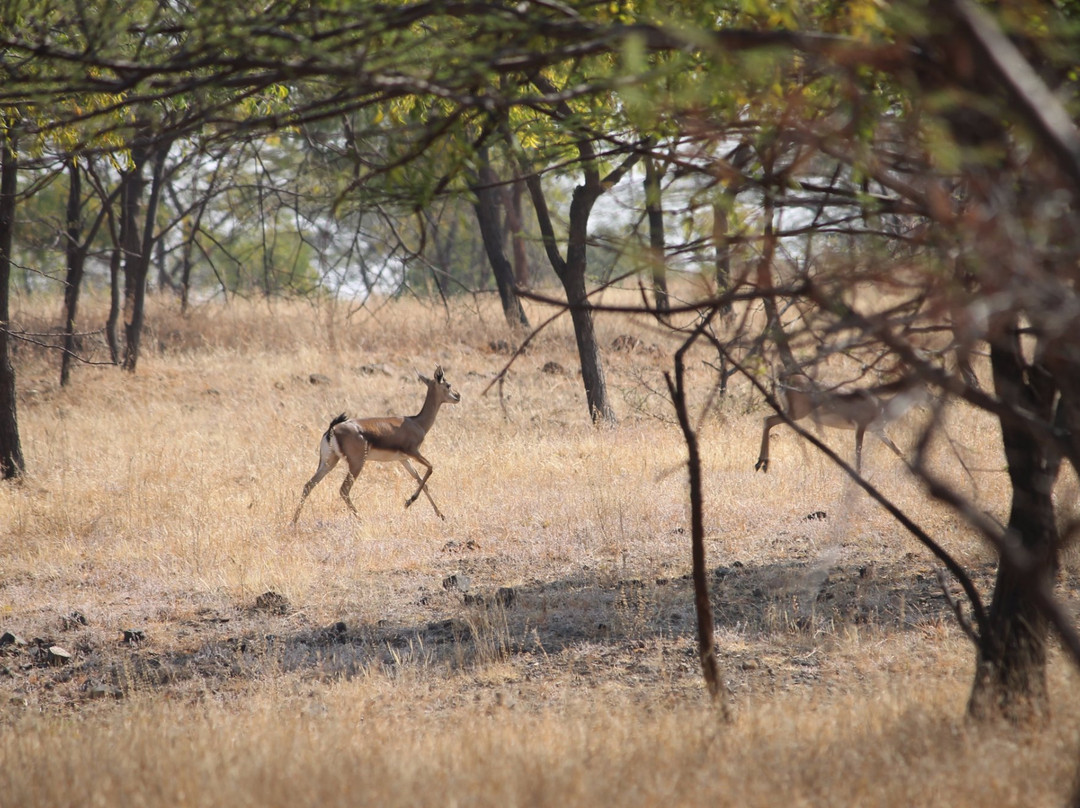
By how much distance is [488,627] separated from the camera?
6875 millimetres

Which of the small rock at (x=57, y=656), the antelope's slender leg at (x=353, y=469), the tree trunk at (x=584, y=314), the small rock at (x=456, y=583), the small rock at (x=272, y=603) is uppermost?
the tree trunk at (x=584, y=314)

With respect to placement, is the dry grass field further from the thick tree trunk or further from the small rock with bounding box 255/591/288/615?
the thick tree trunk

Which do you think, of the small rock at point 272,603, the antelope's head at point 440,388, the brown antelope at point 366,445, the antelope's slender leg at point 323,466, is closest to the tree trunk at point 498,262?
the antelope's head at point 440,388

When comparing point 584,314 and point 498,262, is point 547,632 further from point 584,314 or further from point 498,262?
point 498,262

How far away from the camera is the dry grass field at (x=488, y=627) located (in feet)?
12.6

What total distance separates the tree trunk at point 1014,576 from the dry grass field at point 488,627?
16cm

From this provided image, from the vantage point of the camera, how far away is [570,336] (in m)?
22.5

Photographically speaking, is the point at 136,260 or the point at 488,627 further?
the point at 136,260

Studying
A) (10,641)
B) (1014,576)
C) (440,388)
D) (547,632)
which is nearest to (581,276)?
(440,388)

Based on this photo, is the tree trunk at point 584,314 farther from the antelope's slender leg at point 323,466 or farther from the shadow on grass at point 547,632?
the shadow on grass at point 547,632

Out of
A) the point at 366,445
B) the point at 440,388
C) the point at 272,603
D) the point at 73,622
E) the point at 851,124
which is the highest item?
the point at 440,388

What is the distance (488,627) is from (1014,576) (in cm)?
353

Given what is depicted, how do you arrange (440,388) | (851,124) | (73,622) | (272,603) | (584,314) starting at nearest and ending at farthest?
(851,124) → (73,622) → (272,603) → (440,388) → (584,314)

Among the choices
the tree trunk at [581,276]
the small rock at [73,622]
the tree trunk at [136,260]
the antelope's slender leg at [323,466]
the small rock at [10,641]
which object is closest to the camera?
the small rock at [10,641]
